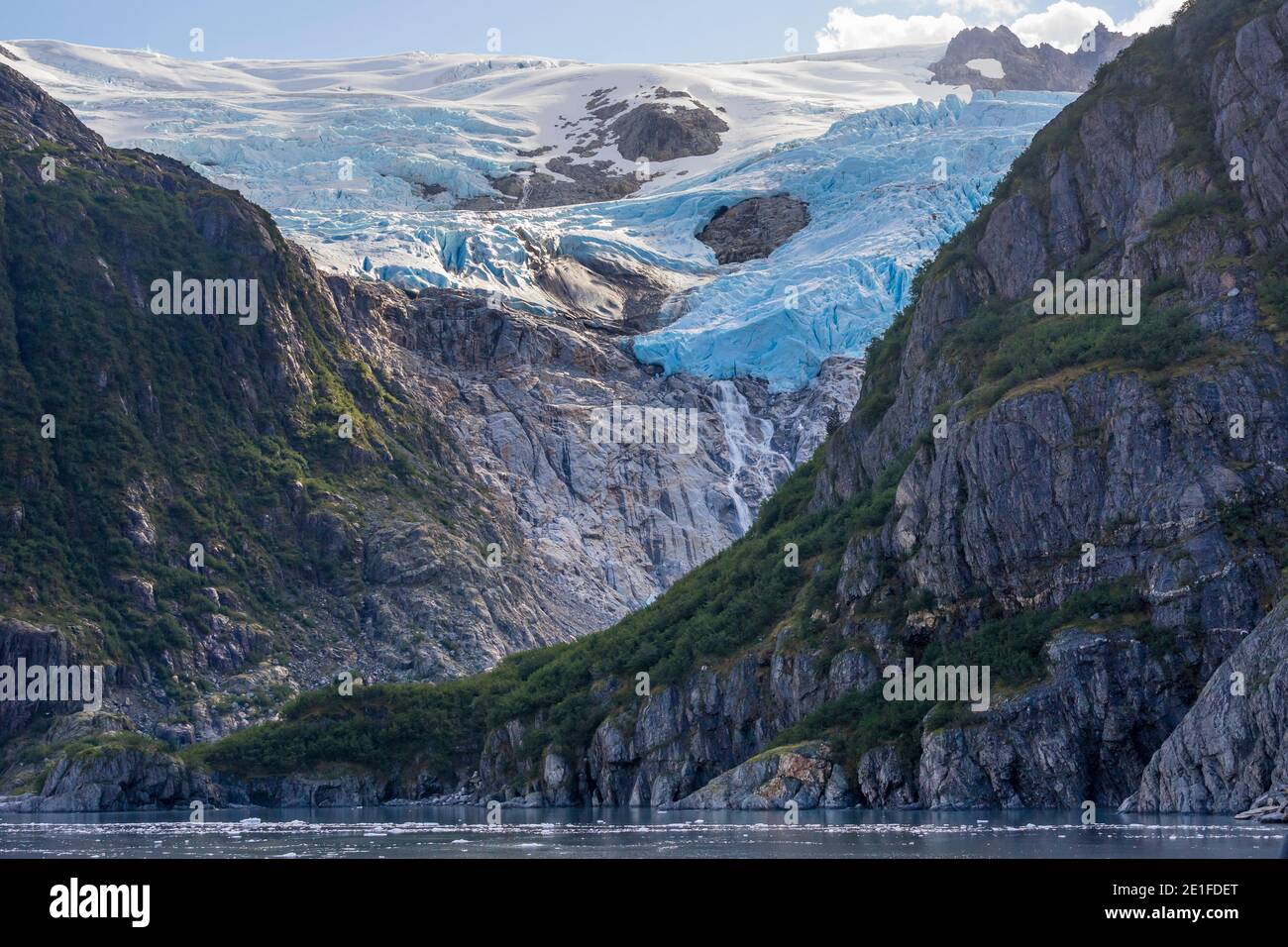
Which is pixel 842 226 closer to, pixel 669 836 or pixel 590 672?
pixel 590 672

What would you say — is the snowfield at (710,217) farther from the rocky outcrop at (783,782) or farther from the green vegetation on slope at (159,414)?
the rocky outcrop at (783,782)

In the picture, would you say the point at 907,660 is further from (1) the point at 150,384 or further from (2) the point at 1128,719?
(1) the point at 150,384

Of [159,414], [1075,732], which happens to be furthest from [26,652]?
[1075,732]

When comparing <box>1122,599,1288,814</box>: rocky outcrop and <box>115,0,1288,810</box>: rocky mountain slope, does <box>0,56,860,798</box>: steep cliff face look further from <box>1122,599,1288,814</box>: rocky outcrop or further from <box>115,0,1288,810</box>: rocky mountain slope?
<box>1122,599,1288,814</box>: rocky outcrop
